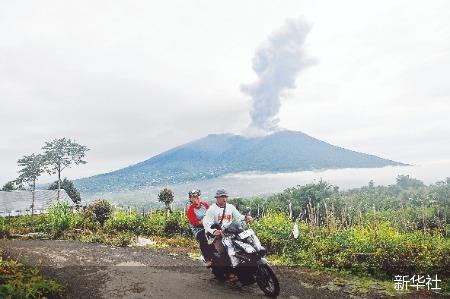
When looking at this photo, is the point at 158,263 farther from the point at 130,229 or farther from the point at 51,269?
the point at 130,229

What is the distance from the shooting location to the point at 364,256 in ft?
31.5

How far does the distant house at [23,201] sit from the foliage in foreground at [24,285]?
1949 inches

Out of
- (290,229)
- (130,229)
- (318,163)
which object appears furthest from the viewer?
(318,163)

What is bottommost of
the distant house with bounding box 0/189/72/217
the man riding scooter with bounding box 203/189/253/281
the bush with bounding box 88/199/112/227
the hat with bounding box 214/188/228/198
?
the distant house with bounding box 0/189/72/217

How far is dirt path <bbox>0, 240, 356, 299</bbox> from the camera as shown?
763cm

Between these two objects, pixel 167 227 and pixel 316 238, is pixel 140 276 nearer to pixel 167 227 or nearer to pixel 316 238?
pixel 316 238

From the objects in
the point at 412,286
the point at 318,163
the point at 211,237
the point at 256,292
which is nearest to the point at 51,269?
the point at 211,237

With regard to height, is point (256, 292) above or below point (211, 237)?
below

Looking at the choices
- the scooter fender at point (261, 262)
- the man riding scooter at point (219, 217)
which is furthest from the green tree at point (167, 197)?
the scooter fender at point (261, 262)

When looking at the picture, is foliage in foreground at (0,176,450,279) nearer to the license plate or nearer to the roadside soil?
the roadside soil

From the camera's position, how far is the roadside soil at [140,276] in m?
7.64

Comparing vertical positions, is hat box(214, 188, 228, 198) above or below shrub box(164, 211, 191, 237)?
above

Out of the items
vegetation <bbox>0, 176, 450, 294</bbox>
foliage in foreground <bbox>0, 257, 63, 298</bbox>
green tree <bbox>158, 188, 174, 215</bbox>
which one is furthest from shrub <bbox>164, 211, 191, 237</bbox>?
foliage in foreground <bbox>0, 257, 63, 298</bbox>

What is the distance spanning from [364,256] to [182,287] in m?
4.39
